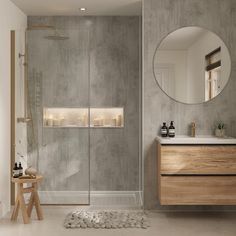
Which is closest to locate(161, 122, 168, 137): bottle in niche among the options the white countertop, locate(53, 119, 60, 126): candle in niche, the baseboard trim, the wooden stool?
the white countertop

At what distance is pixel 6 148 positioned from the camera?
4973mm

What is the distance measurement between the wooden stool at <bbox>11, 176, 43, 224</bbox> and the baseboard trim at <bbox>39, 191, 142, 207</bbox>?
0.35 metres

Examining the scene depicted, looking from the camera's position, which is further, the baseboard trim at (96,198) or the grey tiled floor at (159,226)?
the baseboard trim at (96,198)

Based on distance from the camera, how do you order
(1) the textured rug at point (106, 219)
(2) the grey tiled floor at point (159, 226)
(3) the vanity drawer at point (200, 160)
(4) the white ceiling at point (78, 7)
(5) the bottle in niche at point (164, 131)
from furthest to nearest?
1. (4) the white ceiling at point (78, 7)
2. (5) the bottle in niche at point (164, 131)
3. (3) the vanity drawer at point (200, 160)
4. (1) the textured rug at point (106, 219)
5. (2) the grey tiled floor at point (159, 226)

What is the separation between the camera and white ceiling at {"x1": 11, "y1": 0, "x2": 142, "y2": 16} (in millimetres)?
5207

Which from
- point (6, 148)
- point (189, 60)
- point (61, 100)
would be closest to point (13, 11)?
point (61, 100)

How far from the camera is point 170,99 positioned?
203 inches

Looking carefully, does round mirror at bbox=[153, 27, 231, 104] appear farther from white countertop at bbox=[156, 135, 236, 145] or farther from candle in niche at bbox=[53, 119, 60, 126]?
candle in niche at bbox=[53, 119, 60, 126]

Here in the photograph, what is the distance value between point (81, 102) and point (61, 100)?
23cm

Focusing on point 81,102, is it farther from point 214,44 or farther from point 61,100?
point 214,44

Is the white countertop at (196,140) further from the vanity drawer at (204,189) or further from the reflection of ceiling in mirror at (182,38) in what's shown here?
the reflection of ceiling in mirror at (182,38)

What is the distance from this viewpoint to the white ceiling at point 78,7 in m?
5.21

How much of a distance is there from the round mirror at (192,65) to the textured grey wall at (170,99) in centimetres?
7

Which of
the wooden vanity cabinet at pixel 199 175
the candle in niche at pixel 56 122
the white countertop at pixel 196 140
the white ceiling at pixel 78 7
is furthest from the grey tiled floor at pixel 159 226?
the white ceiling at pixel 78 7
